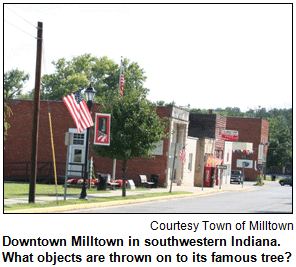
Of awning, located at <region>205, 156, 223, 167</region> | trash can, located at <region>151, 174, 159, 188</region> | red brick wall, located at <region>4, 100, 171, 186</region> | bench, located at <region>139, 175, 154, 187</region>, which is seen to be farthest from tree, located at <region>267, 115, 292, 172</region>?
bench, located at <region>139, 175, 154, 187</region>

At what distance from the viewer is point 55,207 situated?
21719 mm

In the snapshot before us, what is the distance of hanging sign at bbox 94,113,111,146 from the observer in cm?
2898

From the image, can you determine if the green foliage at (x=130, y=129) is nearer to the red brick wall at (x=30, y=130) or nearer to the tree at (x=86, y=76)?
the red brick wall at (x=30, y=130)

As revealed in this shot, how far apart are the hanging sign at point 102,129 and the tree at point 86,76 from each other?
53.1 m

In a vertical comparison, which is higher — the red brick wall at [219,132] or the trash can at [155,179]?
the red brick wall at [219,132]

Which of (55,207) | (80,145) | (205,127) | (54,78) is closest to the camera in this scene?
(55,207)

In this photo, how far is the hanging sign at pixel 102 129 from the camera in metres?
29.0

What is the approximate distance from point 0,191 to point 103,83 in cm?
7392

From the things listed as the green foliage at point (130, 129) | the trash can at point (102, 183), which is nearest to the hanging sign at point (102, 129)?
the green foliage at point (130, 129)

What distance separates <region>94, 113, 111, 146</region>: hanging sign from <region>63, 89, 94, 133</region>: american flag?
4329 millimetres

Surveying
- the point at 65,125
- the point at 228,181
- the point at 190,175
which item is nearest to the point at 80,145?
the point at 65,125

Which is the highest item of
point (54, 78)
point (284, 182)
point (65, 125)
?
point (54, 78)

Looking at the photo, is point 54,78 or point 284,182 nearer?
point 284,182

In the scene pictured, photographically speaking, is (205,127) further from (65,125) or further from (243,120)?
(243,120)
